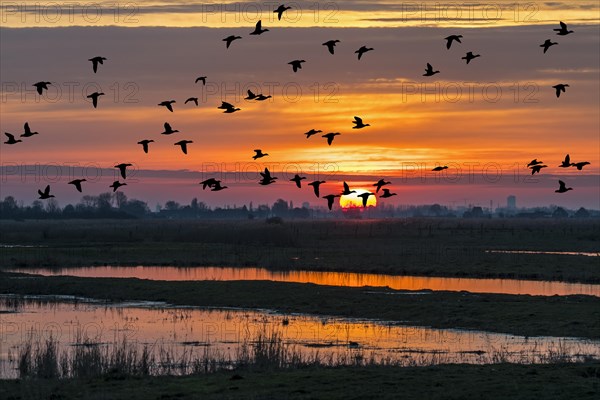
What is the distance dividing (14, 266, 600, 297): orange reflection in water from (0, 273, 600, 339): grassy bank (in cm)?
628

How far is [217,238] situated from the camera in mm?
118938

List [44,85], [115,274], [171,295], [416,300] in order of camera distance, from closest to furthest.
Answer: [44,85] → [416,300] → [171,295] → [115,274]

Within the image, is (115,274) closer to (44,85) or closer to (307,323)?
(307,323)

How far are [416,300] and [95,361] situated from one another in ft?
77.8

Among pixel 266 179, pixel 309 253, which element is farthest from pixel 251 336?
pixel 309 253

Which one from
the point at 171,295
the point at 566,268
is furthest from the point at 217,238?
the point at 171,295

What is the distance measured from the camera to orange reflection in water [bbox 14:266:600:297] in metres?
58.9

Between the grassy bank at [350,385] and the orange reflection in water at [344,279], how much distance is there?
30.0 meters

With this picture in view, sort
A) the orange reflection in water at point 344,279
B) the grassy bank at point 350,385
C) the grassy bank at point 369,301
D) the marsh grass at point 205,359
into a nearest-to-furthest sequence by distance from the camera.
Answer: the grassy bank at point 350,385 < the marsh grass at point 205,359 < the grassy bank at point 369,301 < the orange reflection in water at point 344,279

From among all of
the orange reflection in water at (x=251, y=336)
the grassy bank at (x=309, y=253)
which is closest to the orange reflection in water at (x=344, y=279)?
the grassy bank at (x=309, y=253)

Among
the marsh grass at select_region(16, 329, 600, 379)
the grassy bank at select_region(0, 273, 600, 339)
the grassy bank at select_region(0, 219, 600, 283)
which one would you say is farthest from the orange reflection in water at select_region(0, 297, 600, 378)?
the grassy bank at select_region(0, 219, 600, 283)

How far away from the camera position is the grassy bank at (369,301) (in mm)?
42688

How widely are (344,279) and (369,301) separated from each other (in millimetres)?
16572

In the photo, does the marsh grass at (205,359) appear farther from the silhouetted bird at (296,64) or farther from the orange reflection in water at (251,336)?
the silhouetted bird at (296,64)
